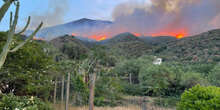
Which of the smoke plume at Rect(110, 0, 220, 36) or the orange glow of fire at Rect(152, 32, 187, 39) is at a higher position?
the smoke plume at Rect(110, 0, 220, 36)

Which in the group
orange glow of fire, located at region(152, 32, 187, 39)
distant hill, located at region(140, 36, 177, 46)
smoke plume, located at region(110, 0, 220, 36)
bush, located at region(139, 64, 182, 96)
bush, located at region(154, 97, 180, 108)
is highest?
smoke plume, located at region(110, 0, 220, 36)

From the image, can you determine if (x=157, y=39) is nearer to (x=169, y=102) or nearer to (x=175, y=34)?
(x=175, y=34)

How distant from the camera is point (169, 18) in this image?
65.8 feet

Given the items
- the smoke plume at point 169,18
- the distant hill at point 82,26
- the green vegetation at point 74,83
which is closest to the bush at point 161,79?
the green vegetation at point 74,83

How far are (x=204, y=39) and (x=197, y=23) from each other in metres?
2.35

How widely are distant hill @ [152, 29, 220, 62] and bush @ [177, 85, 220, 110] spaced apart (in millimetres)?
14847

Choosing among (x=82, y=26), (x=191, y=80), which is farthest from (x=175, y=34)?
(x=191, y=80)

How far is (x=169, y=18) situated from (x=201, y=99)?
61.3 ft

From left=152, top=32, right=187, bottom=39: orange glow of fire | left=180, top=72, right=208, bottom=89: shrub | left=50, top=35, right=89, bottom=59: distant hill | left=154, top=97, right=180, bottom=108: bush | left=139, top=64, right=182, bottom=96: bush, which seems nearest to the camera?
left=154, top=97, right=180, bottom=108: bush

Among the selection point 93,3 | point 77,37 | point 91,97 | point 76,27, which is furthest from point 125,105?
point 77,37

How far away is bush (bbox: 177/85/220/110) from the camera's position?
2.85 m

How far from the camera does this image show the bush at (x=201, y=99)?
2.85 metres

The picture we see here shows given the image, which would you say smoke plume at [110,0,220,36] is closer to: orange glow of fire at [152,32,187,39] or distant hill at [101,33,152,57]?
orange glow of fire at [152,32,187,39]

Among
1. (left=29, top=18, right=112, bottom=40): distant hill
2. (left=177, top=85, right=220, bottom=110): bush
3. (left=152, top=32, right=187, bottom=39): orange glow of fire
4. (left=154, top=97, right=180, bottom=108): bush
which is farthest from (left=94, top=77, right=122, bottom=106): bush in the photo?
(left=152, top=32, right=187, bottom=39): orange glow of fire
